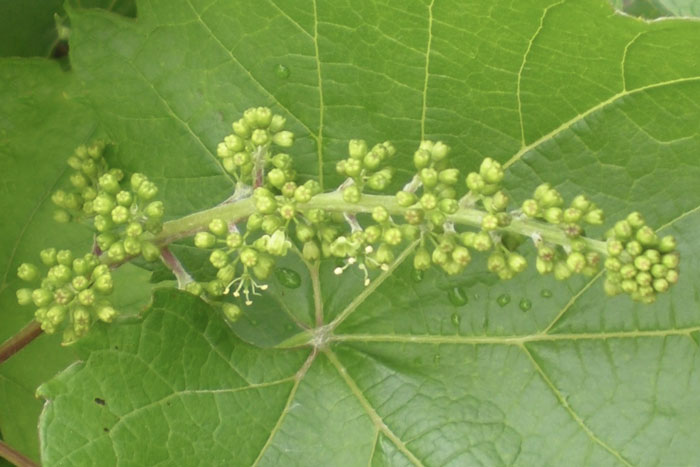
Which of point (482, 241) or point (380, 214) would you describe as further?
point (380, 214)

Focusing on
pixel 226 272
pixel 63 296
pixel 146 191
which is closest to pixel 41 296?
pixel 63 296

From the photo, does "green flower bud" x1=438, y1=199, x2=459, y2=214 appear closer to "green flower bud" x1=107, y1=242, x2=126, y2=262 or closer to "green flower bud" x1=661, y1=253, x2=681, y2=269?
"green flower bud" x1=661, y1=253, x2=681, y2=269

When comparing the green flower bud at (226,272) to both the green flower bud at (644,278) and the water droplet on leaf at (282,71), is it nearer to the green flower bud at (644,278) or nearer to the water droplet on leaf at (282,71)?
the water droplet on leaf at (282,71)

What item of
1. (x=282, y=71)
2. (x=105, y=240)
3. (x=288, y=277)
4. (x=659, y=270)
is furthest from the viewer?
(x=288, y=277)

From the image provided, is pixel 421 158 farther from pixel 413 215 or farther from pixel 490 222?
pixel 490 222

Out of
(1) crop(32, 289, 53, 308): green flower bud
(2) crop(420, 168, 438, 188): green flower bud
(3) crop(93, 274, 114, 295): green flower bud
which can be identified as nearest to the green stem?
(2) crop(420, 168, 438, 188): green flower bud

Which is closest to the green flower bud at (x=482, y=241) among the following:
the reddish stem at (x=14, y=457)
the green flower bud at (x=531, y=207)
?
the green flower bud at (x=531, y=207)

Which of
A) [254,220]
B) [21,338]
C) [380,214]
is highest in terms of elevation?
[380,214]
